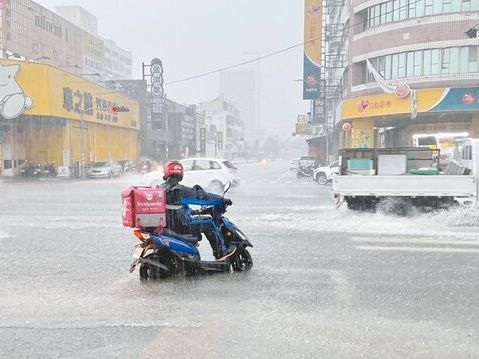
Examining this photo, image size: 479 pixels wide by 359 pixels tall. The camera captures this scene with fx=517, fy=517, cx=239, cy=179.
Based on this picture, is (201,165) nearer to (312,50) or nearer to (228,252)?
(228,252)

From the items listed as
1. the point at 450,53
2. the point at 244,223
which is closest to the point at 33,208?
the point at 244,223

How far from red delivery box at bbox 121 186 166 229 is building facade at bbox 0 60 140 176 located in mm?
31621

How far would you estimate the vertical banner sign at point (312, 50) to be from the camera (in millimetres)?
40875

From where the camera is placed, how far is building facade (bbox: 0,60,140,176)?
3475 centimetres

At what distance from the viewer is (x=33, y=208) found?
49.5 feet

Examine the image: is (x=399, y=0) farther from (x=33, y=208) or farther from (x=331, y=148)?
(x=331, y=148)

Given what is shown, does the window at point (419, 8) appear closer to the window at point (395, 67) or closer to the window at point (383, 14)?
the window at point (383, 14)

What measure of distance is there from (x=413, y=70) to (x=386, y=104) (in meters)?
2.47

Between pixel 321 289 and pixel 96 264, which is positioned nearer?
pixel 321 289

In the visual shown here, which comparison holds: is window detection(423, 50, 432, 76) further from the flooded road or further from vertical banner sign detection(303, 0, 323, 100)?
the flooded road

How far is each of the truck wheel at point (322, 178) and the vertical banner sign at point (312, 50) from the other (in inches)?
565

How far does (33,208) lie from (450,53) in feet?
79.5

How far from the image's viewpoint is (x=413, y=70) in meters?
30.6

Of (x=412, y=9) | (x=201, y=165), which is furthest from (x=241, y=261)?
(x=412, y=9)
